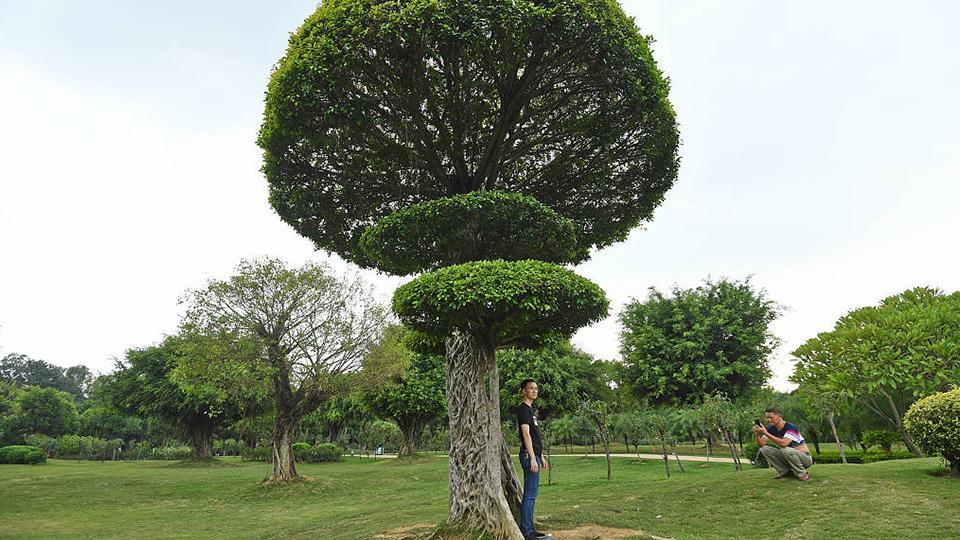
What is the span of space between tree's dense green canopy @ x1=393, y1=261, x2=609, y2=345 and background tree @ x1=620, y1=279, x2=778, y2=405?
23.6m

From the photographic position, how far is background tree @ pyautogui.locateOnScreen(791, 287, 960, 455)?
11375 mm

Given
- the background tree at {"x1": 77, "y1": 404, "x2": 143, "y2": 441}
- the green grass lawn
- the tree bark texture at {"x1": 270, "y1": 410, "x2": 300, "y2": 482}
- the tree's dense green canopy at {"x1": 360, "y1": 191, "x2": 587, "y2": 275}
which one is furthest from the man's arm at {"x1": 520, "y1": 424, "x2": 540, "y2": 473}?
the background tree at {"x1": 77, "y1": 404, "x2": 143, "y2": 441}

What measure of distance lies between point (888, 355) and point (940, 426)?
7.66 feet

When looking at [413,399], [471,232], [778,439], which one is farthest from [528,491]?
[413,399]

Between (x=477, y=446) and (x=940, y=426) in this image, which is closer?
(x=477, y=446)

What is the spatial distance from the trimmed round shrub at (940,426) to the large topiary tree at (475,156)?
6578 mm

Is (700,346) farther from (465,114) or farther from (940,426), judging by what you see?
(465,114)

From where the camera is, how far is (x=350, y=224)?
10852 mm

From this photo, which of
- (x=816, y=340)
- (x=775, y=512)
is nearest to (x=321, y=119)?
(x=775, y=512)

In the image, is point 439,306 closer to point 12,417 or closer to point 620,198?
point 620,198

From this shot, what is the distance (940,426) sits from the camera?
9.60 m

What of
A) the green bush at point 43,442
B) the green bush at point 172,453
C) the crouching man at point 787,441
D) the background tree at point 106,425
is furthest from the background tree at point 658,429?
the background tree at point 106,425

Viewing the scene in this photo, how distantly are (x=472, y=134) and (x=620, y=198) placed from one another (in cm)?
→ 339

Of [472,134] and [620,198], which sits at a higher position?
[472,134]
